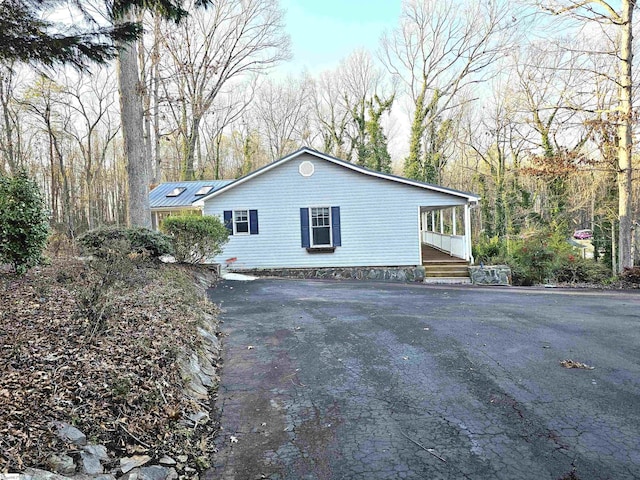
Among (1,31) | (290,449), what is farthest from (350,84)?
(290,449)

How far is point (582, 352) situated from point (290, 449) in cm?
376

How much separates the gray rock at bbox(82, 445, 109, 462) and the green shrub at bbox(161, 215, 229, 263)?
8106mm

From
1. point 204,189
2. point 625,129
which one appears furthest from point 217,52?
point 625,129

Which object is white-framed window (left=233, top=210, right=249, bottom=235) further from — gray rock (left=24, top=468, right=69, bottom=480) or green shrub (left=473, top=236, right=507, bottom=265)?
gray rock (left=24, top=468, right=69, bottom=480)

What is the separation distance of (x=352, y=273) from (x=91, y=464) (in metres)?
12.1

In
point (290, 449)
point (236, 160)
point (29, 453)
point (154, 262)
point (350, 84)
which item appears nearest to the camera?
point (29, 453)

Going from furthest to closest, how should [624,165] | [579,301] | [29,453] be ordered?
[624,165] < [579,301] < [29,453]

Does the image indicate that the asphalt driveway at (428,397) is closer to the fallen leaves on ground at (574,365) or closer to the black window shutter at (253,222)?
the fallen leaves on ground at (574,365)

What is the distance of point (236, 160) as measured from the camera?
1411 inches

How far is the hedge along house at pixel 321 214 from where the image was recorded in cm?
1393

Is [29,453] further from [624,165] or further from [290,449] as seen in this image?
[624,165]

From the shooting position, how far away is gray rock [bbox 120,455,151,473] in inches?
95.0

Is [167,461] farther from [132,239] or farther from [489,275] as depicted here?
[489,275]

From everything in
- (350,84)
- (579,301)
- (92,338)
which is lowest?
(579,301)
